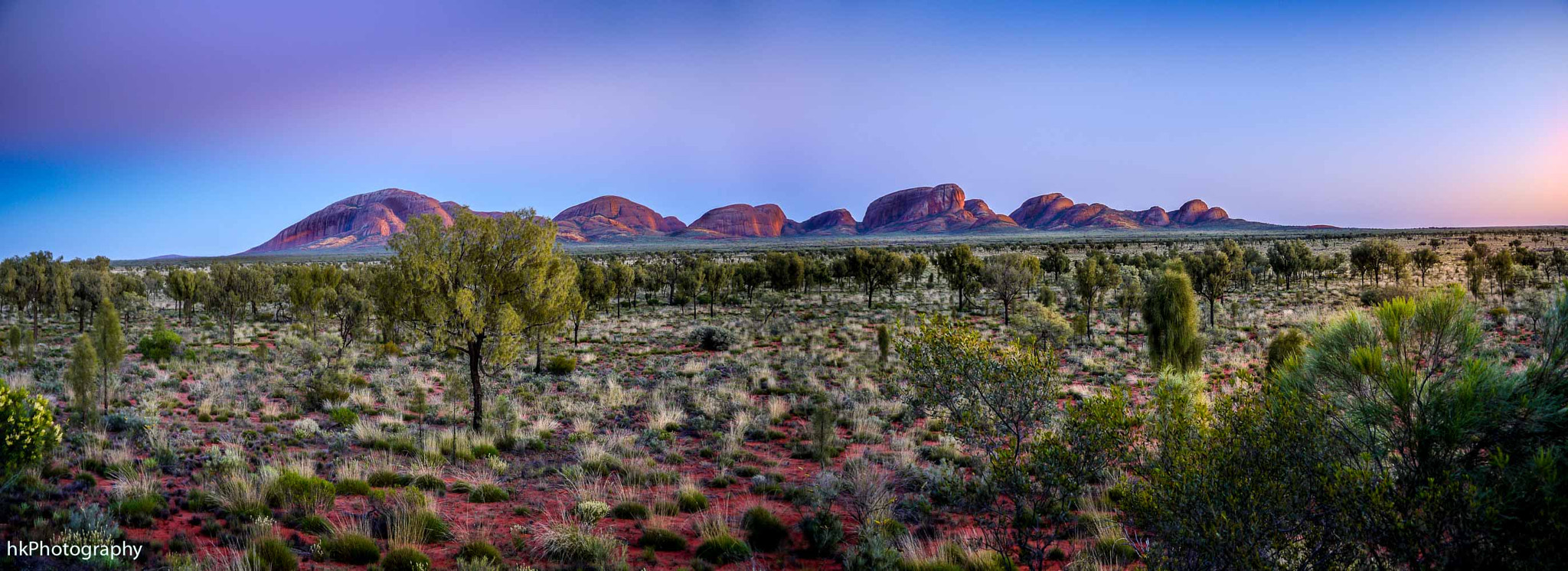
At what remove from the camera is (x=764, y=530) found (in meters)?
8.78

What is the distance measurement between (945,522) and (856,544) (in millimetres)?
1907

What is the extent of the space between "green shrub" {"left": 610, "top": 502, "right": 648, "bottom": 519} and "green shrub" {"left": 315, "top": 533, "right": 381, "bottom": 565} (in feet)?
10.5

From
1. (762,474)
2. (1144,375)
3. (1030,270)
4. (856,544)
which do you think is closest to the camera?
(856,544)

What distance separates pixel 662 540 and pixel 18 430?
326 inches

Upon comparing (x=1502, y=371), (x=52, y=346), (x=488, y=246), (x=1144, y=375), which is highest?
(x=488, y=246)

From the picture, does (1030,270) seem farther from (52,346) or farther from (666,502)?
(52,346)

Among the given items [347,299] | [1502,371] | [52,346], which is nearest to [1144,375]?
[1502,371]

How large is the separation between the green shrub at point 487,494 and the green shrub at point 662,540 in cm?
297

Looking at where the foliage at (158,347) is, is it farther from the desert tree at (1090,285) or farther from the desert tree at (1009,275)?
the desert tree at (1090,285)

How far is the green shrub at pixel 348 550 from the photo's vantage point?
732 cm

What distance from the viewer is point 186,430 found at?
12.8 m

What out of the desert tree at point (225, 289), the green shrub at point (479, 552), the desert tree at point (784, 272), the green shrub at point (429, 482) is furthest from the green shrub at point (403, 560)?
the desert tree at point (784, 272)

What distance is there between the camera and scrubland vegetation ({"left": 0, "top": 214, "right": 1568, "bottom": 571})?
4965mm

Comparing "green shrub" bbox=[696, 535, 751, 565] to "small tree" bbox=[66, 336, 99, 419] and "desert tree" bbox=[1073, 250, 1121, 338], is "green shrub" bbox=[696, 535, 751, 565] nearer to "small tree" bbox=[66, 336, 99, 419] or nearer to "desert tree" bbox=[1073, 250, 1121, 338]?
"small tree" bbox=[66, 336, 99, 419]
